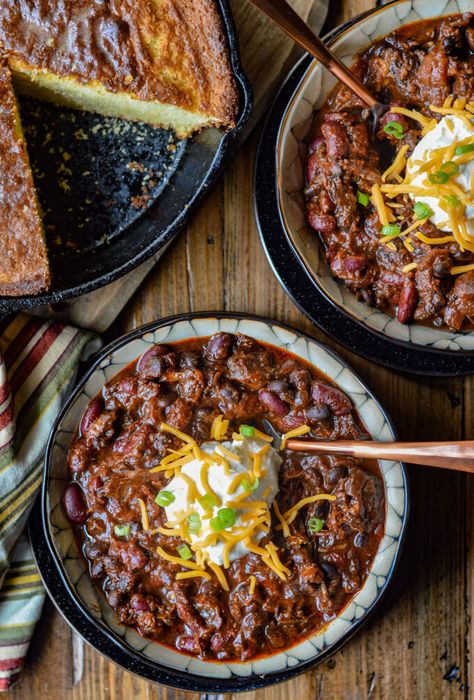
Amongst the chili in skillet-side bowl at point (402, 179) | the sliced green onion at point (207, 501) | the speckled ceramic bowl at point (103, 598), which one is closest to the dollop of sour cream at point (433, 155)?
the chili in skillet-side bowl at point (402, 179)

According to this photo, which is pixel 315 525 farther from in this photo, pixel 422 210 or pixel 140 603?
pixel 422 210

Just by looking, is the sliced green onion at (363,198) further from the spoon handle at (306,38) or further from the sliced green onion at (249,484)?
the sliced green onion at (249,484)

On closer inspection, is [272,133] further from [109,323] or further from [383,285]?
[109,323]

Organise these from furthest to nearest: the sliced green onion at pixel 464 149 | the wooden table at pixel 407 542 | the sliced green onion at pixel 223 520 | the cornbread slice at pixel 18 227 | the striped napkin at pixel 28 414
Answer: the wooden table at pixel 407 542
the striped napkin at pixel 28 414
the cornbread slice at pixel 18 227
the sliced green onion at pixel 464 149
the sliced green onion at pixel 223 520

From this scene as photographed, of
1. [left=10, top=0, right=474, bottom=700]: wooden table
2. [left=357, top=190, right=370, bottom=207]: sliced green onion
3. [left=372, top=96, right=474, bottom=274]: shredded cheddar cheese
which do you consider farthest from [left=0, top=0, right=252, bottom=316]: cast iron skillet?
[left=372, top=96, right=474, bottom=274]: shredded cheddar cheese

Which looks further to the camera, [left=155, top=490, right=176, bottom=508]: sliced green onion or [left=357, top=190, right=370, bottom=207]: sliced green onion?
[left=357, top=190, right=370, bottom=207]: sliced green onion

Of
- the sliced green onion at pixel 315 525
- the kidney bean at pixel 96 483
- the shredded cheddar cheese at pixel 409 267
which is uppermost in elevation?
the shredded cheddar cheese at pixel 409 267

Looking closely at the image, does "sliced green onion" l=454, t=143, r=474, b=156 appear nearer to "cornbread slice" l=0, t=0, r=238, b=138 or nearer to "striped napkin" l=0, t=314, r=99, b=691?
"cornbread slice" l=0, t=0, r=238, b=138
